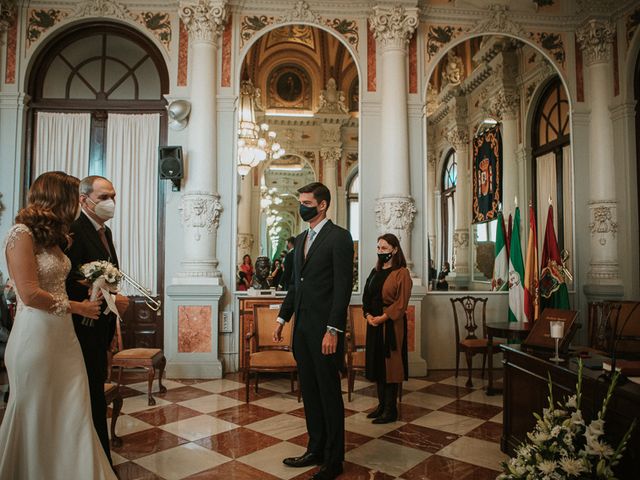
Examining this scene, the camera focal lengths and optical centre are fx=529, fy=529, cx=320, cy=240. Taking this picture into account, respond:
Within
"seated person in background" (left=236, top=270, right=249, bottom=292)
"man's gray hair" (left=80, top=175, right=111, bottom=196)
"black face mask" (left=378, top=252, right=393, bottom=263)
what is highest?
"man's gray hair" (left=80, top=175, right=111, bottom=196)

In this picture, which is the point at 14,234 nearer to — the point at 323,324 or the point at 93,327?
the point at 93,327

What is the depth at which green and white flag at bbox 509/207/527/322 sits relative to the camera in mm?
6250

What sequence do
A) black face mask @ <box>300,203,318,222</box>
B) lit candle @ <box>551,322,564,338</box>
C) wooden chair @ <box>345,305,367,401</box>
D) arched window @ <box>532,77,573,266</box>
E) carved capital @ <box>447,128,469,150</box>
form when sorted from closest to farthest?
lit candle @ <box>551,322,564,338</box>
black face mask @ <box>300,203,318,222</box>
wooden chair @ <box>345,305,367,401</box>
arched window @ <box>532,77,573,266</box>
carved capital @ <box>447,128,469,150</box>

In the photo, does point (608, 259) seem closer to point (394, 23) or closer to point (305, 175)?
point (394, 23)

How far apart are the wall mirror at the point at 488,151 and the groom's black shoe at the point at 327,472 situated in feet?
15.8

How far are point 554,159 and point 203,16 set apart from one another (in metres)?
5.44

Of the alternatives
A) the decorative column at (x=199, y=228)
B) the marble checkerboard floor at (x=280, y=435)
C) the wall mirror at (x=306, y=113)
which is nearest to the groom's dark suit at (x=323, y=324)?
the marble checkerboard floor at (x=280, y=435)

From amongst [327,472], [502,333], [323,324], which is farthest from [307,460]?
[502,333]

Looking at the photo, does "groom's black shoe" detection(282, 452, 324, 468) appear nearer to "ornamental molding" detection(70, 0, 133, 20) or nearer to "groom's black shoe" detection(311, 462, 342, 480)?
"groom's black shoe" detection(311, 462, 342, 480)

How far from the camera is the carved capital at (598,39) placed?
6676 millimetres

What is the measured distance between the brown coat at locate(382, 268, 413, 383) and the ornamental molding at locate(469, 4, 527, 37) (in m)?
4.06

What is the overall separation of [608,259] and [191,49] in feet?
18.9

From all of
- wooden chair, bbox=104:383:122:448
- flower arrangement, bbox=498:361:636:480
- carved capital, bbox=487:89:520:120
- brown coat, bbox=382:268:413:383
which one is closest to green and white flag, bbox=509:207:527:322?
brown coat, bbox=382:268:413:383

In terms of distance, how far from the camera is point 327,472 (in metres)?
3.09
